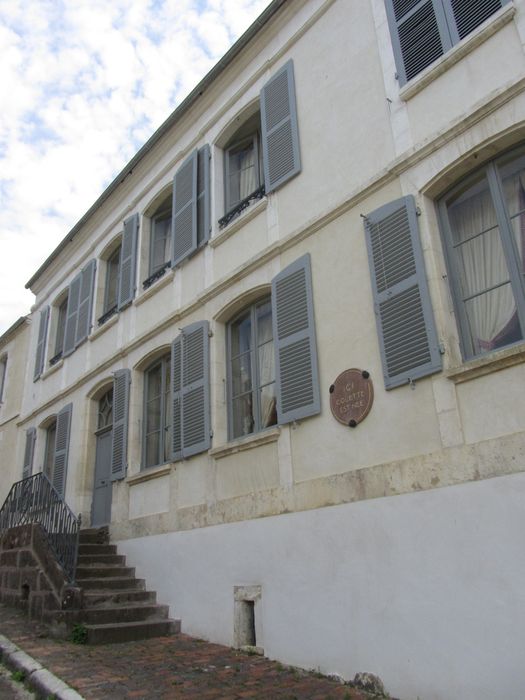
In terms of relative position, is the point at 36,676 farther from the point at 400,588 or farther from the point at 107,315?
the point at 107,315

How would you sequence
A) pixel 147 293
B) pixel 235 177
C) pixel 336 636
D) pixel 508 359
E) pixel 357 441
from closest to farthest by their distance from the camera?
pixel 508 359 < pixel 336 636 < pixel 357 441 < pixel 235 177 < pixel 147 293

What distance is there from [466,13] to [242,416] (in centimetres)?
478

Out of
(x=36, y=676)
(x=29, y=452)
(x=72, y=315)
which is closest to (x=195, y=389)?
(x=36, y=676)

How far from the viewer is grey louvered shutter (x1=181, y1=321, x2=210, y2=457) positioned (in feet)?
23.3

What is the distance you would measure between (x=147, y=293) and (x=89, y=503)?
3.83m

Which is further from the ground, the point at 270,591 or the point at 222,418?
the point at 222,418

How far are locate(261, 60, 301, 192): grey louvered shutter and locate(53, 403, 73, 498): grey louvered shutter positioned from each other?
6.24m

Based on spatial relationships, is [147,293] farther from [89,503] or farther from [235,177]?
[89,503]

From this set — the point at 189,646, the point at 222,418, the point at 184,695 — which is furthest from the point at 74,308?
the point at 184,695

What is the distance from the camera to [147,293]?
30.0ft

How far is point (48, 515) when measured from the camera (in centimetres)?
766

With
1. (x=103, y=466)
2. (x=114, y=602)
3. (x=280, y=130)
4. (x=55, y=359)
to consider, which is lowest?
(x=114, y=602)

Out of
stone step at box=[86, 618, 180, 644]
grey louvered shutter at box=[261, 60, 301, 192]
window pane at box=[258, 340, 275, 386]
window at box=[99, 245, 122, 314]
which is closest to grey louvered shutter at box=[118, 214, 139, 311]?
window at box=[99, 245, 122, 314]

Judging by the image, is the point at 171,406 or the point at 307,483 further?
the point at 171,406
